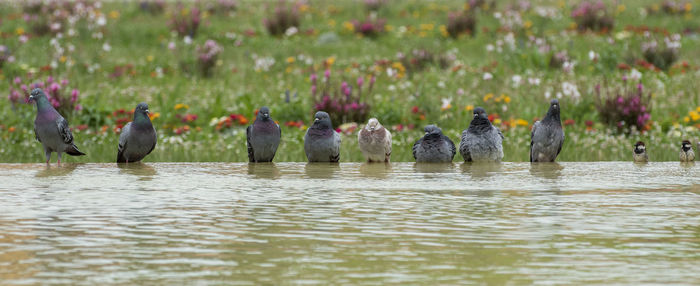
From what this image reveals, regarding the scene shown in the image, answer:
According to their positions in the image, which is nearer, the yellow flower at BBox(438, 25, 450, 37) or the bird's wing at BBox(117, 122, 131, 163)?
the bird's wing at BBox(117, 122, 131, 163)

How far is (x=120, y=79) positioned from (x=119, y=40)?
3897 mm

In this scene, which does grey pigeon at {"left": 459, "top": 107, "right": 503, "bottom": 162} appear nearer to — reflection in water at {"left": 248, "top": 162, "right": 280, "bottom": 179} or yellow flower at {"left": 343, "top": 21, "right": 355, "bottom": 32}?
reflection in water at {"left": 248, "top": 162, "right": 280, "bottom": 179}

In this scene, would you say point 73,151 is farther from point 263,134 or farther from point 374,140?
point 374,140

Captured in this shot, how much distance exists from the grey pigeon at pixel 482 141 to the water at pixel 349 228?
3.16 ft

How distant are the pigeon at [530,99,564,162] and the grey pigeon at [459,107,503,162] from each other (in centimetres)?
39

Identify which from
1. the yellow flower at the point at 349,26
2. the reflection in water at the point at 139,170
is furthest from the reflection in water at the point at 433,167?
the yellow flower at the point at 349,26

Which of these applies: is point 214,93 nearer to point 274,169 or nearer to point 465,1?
point 274,169

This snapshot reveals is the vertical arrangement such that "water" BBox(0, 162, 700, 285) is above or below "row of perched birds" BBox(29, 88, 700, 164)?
below

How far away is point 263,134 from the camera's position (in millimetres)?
9148

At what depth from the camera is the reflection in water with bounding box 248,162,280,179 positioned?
823cm

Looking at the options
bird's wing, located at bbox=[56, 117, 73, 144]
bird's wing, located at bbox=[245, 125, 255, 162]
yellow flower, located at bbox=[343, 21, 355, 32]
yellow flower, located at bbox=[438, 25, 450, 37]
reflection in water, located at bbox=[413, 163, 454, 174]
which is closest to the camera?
reflection in water, located at bbox=[413, 163, 454, 174]

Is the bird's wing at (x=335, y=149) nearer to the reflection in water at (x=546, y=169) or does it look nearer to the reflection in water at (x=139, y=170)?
the reflection in water at (x=139, y=170)

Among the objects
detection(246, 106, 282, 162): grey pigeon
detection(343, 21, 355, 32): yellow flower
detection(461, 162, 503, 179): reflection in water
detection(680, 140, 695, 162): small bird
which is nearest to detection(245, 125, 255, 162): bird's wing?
detection(246, 106, 282, 162): grey pigeon

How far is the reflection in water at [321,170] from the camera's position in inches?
323
